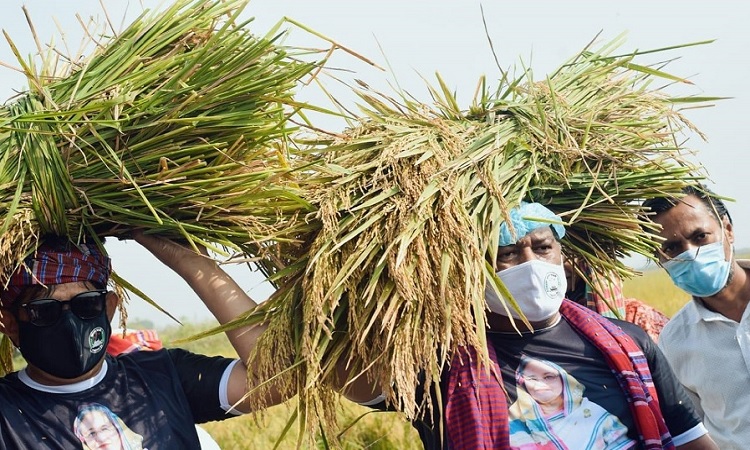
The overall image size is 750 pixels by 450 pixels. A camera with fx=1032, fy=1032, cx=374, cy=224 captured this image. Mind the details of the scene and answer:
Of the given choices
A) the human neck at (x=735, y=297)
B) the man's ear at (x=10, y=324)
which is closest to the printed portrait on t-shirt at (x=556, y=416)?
the human neck at (x=735, y=297)

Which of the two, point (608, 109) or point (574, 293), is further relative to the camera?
point (574, 293)

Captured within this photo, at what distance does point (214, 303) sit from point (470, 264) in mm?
870

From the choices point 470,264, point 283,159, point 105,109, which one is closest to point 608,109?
point 470,264

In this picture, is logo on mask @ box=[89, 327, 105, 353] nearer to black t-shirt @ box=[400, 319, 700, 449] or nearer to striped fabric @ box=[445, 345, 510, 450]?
black t-shirt @ box=[400, 319, 700, 449]

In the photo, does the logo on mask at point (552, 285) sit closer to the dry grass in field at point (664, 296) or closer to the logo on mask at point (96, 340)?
the logo on mask at point (96, 340)

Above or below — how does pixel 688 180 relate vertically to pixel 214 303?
below

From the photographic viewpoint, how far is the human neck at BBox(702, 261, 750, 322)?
12.7 feet

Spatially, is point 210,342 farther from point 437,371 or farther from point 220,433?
point 437,371

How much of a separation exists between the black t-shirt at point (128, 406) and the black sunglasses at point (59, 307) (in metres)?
0.20

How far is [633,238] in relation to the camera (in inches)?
134

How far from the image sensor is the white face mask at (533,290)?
3.06 metres

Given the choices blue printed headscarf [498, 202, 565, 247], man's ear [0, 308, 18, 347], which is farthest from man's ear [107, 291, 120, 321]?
blue printed headscarf [498, 202, 565, 247]

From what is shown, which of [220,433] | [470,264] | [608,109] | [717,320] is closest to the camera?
[470,264]

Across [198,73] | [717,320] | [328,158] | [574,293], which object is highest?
[198,73]
